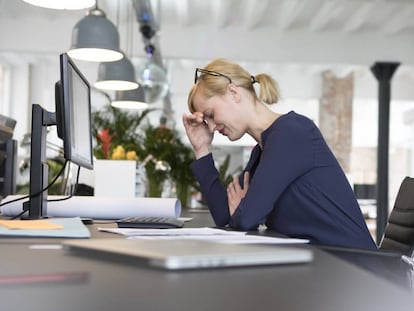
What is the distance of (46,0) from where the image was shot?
8.93ft

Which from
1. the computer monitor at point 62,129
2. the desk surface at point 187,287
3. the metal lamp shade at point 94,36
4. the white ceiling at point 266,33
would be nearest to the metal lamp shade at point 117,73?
the metal lamp shade at point 94,36

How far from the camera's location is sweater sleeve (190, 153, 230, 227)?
2.11m

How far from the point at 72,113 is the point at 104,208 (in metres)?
0.43

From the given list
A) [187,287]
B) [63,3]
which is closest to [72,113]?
[187,287]

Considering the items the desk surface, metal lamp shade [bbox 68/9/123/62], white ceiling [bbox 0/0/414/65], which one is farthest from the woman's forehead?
white ceiling [bbox 0/0/414/65]

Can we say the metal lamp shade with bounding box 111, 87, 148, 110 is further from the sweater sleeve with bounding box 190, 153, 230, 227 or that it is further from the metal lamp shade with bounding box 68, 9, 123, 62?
the sweater sleeve with bounding box 190, 153, 230, 227

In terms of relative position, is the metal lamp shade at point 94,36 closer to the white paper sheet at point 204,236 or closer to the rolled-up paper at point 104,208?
the rolled-up paper at point 104,208

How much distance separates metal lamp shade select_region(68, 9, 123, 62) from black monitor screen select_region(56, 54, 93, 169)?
5.52 feet

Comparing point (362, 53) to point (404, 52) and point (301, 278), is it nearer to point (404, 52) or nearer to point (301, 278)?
point (404, 52)

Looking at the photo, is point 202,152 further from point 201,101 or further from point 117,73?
point 117,73

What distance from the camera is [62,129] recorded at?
1594mm

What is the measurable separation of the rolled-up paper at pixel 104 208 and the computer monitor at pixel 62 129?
13 cm

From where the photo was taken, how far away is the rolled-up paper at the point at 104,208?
6.43 ft

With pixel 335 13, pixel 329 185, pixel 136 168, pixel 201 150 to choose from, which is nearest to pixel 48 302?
Result: pixel 329 185
